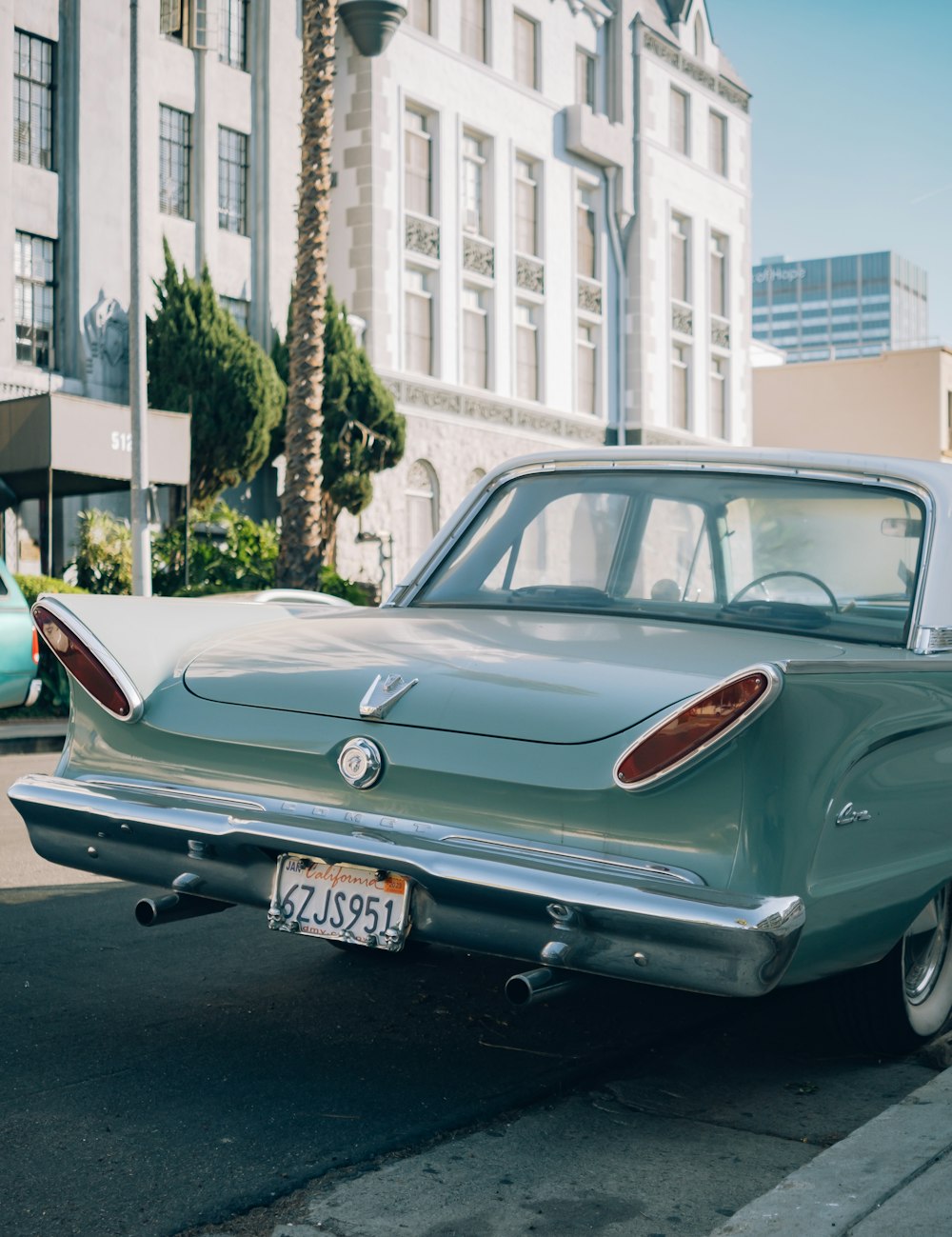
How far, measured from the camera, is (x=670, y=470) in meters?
4.81

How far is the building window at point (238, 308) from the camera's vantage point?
26047 millimetres

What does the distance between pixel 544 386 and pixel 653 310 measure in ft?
16.1

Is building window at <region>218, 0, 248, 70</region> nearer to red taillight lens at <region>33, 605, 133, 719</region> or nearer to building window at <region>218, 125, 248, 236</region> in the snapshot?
building window at <region>218, 125, 248, 236</region>

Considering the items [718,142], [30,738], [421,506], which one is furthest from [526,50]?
[30,738]

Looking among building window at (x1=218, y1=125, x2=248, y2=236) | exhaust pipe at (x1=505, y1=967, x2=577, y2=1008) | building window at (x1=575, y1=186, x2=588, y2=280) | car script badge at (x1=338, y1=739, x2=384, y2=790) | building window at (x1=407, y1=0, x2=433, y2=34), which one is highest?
building window at (x1=407, y1=0, x2=433, y2=34)

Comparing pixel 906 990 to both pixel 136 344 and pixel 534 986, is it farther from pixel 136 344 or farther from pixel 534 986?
pixel 136 344

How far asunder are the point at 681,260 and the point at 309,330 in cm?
2121

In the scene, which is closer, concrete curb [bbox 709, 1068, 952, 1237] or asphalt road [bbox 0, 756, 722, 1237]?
concrete curb [bbox 709, 1068, 952, 1237]

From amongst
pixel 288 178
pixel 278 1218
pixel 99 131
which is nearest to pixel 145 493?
Result: pixel 99 131

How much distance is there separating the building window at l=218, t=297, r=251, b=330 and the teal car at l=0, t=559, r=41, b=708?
15.2 meters

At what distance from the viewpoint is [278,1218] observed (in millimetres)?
3107

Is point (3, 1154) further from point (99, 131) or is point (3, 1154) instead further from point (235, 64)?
point (235, 64)

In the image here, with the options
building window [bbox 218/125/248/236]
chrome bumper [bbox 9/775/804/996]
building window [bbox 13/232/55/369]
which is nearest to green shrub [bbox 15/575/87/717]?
building window [bbox 13/232/55/369]

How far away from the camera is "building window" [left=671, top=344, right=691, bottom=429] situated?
38969mm
